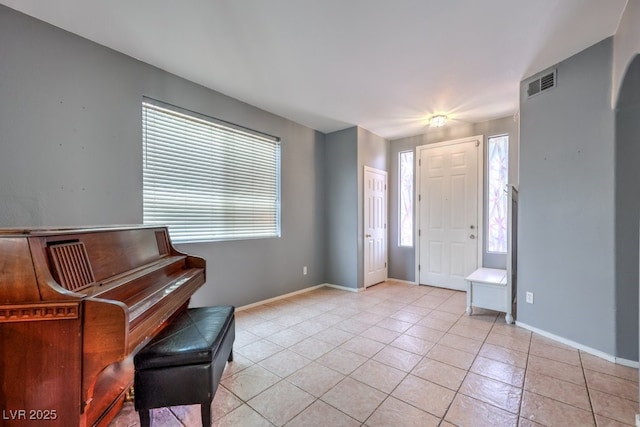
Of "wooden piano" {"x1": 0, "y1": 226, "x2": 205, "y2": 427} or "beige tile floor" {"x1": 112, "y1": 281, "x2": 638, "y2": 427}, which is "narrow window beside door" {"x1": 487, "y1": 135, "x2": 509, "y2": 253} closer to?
"beige tile floor" {"x1": 112, "y1": 281, "x2": 638, "y2": 427}

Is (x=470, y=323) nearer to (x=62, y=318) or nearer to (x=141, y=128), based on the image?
(x=62, y=318)

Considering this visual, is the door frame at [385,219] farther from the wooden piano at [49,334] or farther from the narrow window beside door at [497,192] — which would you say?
the wooden piano at [49,334]

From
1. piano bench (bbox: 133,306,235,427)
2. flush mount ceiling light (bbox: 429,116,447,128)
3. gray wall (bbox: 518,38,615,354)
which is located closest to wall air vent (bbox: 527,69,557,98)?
gray wall (bbox: 518,38,615,354)

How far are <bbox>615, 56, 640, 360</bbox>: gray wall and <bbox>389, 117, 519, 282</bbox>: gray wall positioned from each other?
1.59 metres

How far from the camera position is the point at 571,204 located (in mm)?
2498

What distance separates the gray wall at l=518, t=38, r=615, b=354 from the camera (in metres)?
2.27

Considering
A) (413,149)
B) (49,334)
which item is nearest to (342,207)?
(413,149)

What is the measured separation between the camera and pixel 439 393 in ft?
6.02

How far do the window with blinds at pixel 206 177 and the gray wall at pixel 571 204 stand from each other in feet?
9.71

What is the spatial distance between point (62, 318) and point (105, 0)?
1994 millimetres

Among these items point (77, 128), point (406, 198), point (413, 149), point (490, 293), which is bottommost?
point (490, 293)

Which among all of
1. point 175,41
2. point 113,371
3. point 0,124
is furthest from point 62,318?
point 175,41

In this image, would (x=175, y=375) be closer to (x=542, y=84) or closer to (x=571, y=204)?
(x=571, y=204)

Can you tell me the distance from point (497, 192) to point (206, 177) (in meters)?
3.96
